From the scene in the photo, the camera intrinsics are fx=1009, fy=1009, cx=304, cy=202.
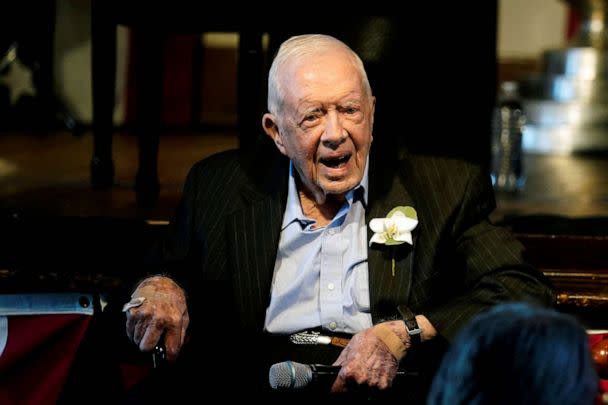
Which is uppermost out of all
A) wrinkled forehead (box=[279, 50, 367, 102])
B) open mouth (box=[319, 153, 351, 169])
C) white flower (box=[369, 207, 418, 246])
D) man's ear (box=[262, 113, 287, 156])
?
wrinkled forehead (box=[279, 50, 367, 102])

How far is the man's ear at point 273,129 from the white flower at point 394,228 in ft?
0.93

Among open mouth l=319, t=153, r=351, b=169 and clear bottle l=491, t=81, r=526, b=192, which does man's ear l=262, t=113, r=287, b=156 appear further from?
clear bottle l=491, t=81, r=526, b=192

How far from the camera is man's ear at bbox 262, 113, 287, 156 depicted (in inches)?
91.5

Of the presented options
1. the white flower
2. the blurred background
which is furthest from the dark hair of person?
the blurred background

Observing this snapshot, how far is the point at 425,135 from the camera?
337 cm

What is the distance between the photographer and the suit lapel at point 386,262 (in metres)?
2.19

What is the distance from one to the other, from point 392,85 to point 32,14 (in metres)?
3.01

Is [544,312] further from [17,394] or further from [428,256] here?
[17,394]

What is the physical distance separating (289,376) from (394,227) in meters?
0.47

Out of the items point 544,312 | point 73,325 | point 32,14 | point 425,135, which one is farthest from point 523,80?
point 544,312

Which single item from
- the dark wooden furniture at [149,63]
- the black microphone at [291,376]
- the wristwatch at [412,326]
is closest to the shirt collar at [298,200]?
the wristwatch at [412,326]

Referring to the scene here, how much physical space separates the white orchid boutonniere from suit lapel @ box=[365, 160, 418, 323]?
0.05 feet

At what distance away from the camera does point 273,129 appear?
234cm

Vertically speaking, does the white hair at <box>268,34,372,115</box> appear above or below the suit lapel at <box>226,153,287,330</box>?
above
